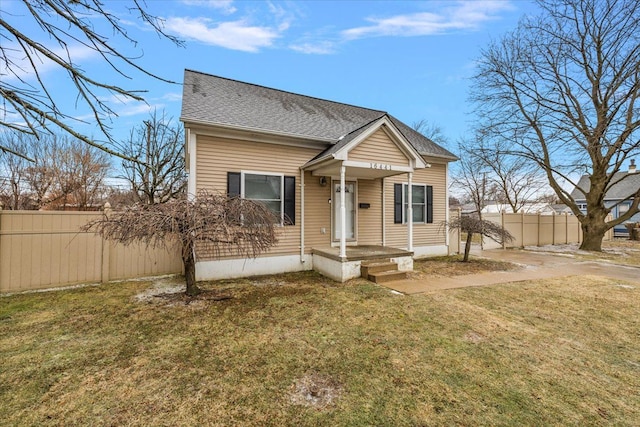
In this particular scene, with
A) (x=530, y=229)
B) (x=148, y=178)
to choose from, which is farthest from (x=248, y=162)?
(x=530, y=229)

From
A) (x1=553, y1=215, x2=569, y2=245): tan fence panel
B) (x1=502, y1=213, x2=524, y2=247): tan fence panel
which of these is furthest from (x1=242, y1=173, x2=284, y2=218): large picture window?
(x1=553, y1=215, x2=569, y2=245): tan fence panel

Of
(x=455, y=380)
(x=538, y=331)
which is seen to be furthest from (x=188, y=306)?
(x=538, y=331)

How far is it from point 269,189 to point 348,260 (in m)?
2.84

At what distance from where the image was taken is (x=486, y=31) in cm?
1339

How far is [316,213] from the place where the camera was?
8.09 meters

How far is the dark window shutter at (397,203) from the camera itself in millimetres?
9352

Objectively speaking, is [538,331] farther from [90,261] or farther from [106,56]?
[90,261]

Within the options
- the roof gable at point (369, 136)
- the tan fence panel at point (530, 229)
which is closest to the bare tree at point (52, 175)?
the roof gable at point (369, 136)

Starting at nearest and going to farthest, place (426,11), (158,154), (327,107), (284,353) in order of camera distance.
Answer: (284,353), (426,11), (327,107), (158,154)

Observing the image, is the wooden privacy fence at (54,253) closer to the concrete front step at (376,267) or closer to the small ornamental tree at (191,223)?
the small ornamental tree at (191,223)

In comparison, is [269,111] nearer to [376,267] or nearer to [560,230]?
[376,267]

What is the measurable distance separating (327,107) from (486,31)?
31.1ft

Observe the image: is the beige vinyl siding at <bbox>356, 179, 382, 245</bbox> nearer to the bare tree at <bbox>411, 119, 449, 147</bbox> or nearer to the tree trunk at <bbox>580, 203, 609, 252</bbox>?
the tree trunk at <bbox>580, 203, 609, 252</bbox>

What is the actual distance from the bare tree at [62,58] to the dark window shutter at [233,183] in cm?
445
